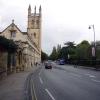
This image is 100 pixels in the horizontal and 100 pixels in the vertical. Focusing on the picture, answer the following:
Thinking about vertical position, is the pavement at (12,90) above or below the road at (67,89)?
below

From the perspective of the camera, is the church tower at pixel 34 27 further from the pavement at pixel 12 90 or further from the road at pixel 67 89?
the pavement at pixel 12 90

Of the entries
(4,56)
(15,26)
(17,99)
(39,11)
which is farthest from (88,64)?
(39,11)

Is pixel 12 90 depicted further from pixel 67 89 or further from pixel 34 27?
pixel 34 27

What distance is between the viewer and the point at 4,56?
1273 inches

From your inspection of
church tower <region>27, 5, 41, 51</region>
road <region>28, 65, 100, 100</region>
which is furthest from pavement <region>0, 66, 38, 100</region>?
church tower <region>27, 5, 41, 51</region>

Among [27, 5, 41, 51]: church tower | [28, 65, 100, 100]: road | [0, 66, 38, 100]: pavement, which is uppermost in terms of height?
[27, 5, 41, 51]: church tower

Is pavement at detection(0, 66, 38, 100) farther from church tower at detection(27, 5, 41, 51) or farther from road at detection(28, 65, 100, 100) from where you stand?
church tower at detection(27, 5, 41, 51)

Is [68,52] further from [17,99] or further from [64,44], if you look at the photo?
[17,99]

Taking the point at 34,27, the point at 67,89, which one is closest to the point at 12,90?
the point at 67,89

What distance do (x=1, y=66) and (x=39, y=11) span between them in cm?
13340

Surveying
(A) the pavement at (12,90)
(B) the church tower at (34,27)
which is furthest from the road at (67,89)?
(B) the church tower at (34,27)

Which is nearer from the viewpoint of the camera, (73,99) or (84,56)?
(73,99)

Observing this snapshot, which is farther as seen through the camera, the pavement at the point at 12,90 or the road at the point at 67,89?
the pavement at the point at 12,90

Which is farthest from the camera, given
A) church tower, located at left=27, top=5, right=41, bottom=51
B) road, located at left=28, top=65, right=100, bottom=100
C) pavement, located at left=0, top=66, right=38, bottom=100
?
church tower, located at left=27, top=5, right=41, bottom=51
